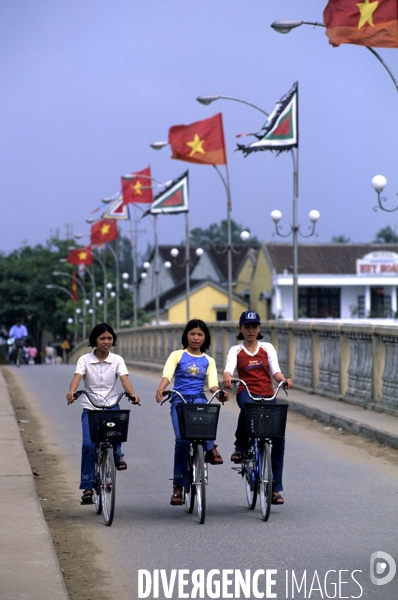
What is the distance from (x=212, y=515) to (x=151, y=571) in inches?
85.0

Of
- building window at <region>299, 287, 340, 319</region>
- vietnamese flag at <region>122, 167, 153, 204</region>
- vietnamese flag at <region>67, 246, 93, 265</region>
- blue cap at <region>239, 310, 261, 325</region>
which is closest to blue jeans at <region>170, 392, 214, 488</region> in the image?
blue cap at <region>239, 310, 261, 325</region>

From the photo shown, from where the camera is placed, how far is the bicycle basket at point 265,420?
8.82 m

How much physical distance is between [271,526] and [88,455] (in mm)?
1672

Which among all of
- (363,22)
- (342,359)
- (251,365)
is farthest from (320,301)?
(251,365)

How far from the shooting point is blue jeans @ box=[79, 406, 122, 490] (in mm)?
9172

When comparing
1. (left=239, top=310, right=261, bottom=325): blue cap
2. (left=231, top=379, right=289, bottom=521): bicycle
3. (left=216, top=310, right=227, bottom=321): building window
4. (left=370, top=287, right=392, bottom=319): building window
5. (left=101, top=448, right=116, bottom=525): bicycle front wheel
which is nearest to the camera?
(left=101, top=448, right=116, bottom=525): bicycle front wheel

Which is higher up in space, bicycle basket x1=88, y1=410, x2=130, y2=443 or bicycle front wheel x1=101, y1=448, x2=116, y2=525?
bicycle basket x1=88, y1=410, x2=130, y2=443

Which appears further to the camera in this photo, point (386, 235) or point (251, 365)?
point (386, 235)

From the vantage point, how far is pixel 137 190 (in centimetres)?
4334

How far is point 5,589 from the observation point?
247 inches

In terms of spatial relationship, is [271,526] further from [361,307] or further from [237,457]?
[361,307]

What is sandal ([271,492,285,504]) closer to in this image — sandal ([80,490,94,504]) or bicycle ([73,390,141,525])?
bicycle ([73,390,141,525])

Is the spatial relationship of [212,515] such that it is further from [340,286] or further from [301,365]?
[340,286]

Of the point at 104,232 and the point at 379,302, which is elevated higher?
the point at 104,232
